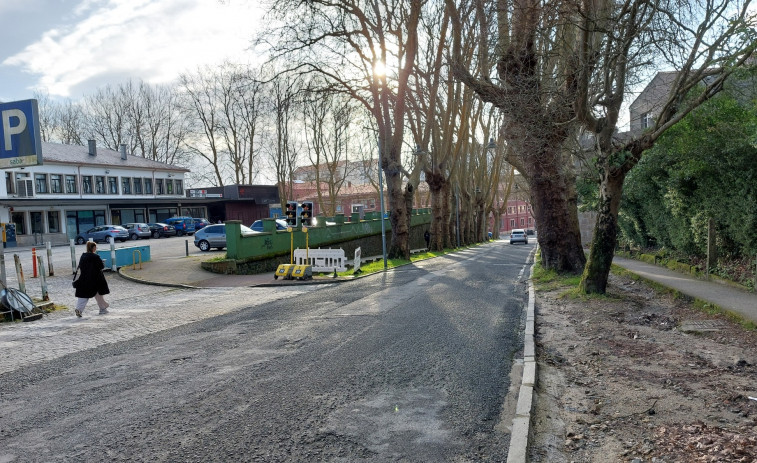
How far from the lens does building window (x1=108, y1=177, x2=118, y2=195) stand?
2102 inches

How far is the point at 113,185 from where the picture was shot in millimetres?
53906

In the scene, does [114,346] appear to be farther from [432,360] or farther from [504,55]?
[504,55]

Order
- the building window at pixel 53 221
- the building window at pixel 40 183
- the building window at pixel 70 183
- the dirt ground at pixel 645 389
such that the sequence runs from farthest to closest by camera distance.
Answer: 1. the building window at pixel 70 183
2. the building window at pixel 53 221
3. the building window at pixel 40 183
4. the dirt ground at pixel 645 389

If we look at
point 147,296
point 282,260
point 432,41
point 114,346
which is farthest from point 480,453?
point 432,41

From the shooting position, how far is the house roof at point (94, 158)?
48050mm

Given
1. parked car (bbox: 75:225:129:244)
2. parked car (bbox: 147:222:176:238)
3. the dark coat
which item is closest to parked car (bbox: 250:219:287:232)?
parked car (bbox: 75:225:129:244)

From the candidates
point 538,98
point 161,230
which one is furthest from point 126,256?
point 161,230

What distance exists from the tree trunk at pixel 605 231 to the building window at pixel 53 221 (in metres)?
47.4

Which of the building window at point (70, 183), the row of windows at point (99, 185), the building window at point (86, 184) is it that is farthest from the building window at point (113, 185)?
the building window at point (70, 183)

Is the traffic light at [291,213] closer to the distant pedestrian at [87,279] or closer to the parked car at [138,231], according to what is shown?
the distant pedestrian at [87,279]

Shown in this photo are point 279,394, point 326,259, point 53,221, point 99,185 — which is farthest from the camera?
point 99,185

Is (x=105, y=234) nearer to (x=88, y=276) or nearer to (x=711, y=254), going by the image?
(x=88, y=276)

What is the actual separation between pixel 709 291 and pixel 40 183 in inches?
1955

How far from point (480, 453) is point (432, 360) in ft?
8.73
